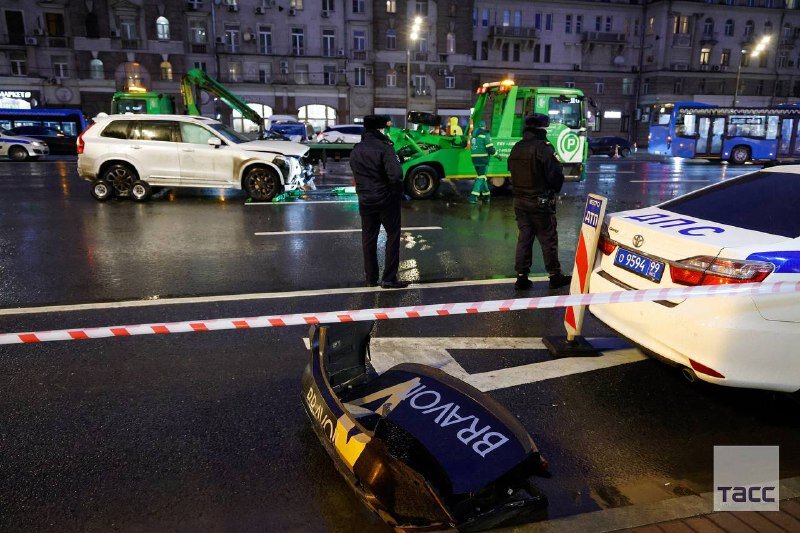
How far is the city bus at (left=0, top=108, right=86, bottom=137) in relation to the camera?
2978 cm

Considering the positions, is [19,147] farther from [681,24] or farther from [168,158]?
[681,24]

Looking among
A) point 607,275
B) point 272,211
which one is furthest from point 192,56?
point 607,275

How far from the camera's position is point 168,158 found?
41.8 ft

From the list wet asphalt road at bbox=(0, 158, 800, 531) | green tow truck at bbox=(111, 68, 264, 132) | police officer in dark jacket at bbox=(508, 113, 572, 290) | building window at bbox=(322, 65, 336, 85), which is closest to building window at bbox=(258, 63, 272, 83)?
building window at bbox=(322, 65, 336, 85)

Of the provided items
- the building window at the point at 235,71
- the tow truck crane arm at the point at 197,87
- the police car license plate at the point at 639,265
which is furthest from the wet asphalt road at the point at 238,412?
the building window at the point at 235,71

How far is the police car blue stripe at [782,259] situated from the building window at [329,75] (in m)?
49.1

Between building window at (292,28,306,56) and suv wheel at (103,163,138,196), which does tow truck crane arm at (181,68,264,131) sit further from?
building window at (292,28,306,56)

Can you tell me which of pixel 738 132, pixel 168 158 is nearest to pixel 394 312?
pixel 168 158

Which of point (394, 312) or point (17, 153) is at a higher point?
point (17, 153)

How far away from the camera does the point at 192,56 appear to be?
153 ft

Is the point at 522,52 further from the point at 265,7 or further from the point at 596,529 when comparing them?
the point at 596,529

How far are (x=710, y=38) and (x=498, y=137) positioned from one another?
55859mm

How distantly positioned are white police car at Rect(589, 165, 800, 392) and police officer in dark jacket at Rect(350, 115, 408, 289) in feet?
8.55

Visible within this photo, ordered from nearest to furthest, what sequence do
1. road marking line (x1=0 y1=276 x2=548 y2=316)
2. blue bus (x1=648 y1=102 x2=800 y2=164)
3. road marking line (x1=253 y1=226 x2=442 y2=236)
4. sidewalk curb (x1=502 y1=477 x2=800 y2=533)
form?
sidewalk curb (x1=502 y1=477 x2=800 y2=533)
road marking line (x1=0 y1=276 x2=548 y2=316)
road marking line (x1=253 y1=226 x2=442 y2=236)
blue bus (x1=648 y1=102 x2=800 y2=164)
